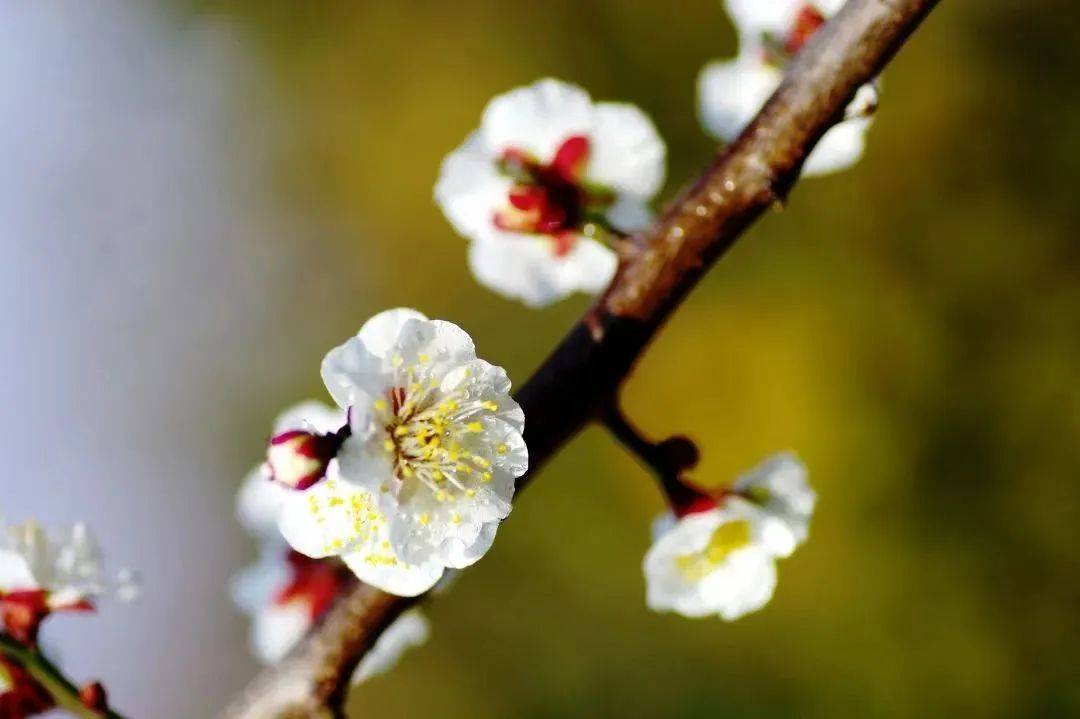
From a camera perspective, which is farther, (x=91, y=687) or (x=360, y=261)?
(x=360, y=261)

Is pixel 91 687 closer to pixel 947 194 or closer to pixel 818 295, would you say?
pixel 818 295

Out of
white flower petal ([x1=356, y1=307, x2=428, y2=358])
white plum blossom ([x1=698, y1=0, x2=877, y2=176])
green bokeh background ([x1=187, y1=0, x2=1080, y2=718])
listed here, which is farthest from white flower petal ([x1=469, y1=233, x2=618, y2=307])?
green bokeh background ([x1=187, y1=0, x2=1080, y2=718])

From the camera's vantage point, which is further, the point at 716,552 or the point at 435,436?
the point at 716,552

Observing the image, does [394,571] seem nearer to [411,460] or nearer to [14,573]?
[411,460]

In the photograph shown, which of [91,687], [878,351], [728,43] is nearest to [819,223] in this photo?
[878,351]

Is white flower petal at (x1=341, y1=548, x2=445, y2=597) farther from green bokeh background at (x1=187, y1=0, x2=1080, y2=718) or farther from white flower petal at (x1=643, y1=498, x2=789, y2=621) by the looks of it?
green bokeh background at (x1=187, y1=0, x2=1080, y2=718)

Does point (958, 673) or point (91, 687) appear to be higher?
point (91, 687)

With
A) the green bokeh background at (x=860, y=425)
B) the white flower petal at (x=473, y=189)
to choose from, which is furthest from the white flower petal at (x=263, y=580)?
the green bokeh background at (x=860, y=425)

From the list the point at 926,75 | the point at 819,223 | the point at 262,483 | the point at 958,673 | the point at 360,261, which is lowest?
the point at 360,261

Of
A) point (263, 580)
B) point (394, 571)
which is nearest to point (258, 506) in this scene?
point (263, 580)
